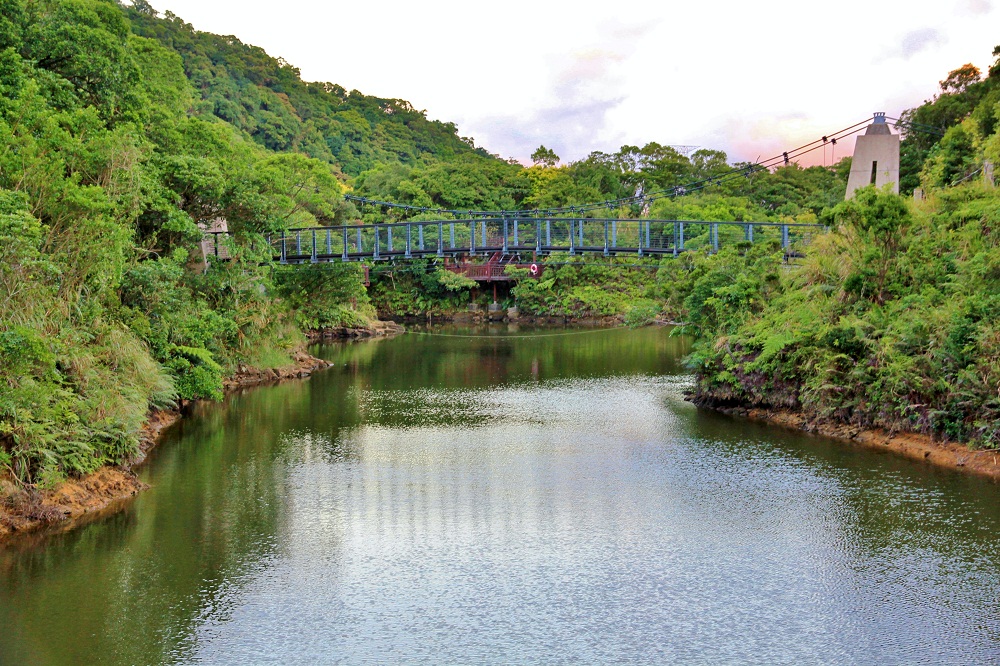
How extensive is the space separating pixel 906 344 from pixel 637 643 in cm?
1049

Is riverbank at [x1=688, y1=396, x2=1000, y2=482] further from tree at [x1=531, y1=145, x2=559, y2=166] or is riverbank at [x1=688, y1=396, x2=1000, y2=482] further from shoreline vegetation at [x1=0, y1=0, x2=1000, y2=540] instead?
tree at [x1=531, y1=145, x2=559, y2=166]

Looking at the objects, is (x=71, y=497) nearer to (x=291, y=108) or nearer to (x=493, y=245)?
(x=493, y=245)

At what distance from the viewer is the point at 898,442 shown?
58.4 ft

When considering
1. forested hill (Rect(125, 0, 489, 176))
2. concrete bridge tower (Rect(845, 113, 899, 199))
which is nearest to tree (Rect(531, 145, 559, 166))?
forested hill (Rect(125, 0, 489, 176))

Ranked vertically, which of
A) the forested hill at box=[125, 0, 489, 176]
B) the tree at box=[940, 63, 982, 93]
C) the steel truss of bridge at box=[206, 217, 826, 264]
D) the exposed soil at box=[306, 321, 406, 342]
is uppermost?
the forested hill at box=[125, 0, 489, 176]

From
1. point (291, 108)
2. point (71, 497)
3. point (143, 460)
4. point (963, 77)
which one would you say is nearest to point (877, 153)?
point (963, 77)

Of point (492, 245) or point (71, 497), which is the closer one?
point (71, 497)

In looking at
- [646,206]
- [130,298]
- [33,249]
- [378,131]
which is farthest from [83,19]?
[378,131]

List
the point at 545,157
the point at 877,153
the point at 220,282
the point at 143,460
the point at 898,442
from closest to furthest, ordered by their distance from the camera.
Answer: the point at 143,460
the point at 898,442
the point at 220,282
the point at 877,153
the point at 545,157

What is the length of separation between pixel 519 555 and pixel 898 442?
8.95 m

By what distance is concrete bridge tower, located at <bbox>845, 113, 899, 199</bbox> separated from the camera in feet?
87.0

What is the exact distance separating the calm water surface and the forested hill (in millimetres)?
46953

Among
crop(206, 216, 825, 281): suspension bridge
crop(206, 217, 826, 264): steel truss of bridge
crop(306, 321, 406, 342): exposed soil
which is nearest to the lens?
crop(206, 216, 825, 281): suspension bridge

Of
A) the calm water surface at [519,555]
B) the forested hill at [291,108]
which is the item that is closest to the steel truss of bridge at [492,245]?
the calm water surface at [519,555]
